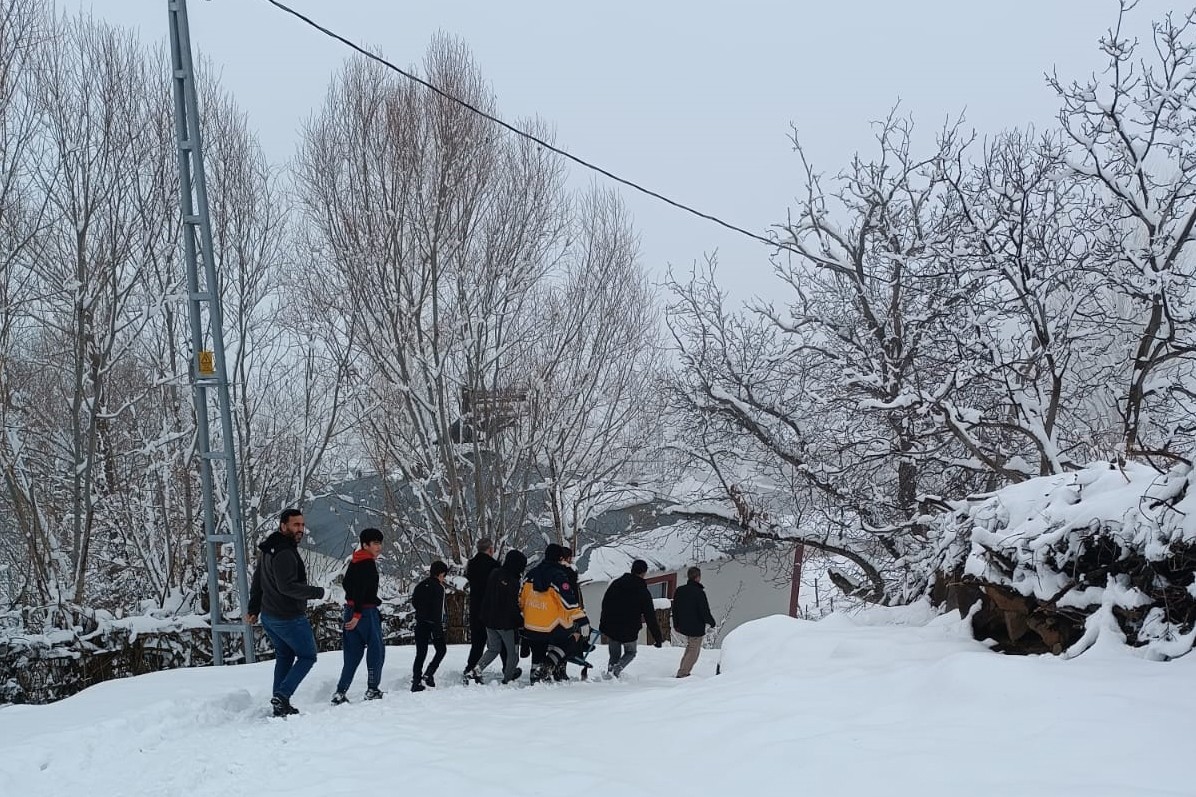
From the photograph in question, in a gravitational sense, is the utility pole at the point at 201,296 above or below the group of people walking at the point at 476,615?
above

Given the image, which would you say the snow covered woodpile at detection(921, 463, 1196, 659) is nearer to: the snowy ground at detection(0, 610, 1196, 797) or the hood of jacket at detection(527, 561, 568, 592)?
the snowy ground at detection(0, 610, 1196, 797)

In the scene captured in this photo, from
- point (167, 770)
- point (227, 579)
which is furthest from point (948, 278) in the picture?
point (227, 579)

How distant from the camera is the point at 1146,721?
172 inches

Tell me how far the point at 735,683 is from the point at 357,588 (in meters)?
3.72

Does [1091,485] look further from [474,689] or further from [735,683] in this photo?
[474,689]

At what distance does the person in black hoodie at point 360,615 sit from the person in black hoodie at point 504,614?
1943mm

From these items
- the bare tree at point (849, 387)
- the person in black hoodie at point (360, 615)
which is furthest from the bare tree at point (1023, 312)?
the person in black hoodie at point (360, 615)

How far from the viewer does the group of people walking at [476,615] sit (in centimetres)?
819

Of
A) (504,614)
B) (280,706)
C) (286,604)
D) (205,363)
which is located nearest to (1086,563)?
(286,604)

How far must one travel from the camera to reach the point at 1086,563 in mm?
6066

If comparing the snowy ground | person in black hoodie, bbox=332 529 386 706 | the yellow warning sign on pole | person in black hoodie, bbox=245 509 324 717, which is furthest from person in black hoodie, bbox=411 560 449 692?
the yellow warning sign on pole

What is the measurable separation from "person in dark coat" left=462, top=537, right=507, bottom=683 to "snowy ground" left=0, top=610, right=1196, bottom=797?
2.05 m

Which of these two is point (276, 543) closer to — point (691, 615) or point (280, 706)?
point (280, 706)

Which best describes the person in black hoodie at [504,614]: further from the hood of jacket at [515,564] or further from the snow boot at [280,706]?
the snow boot at [280,706]
